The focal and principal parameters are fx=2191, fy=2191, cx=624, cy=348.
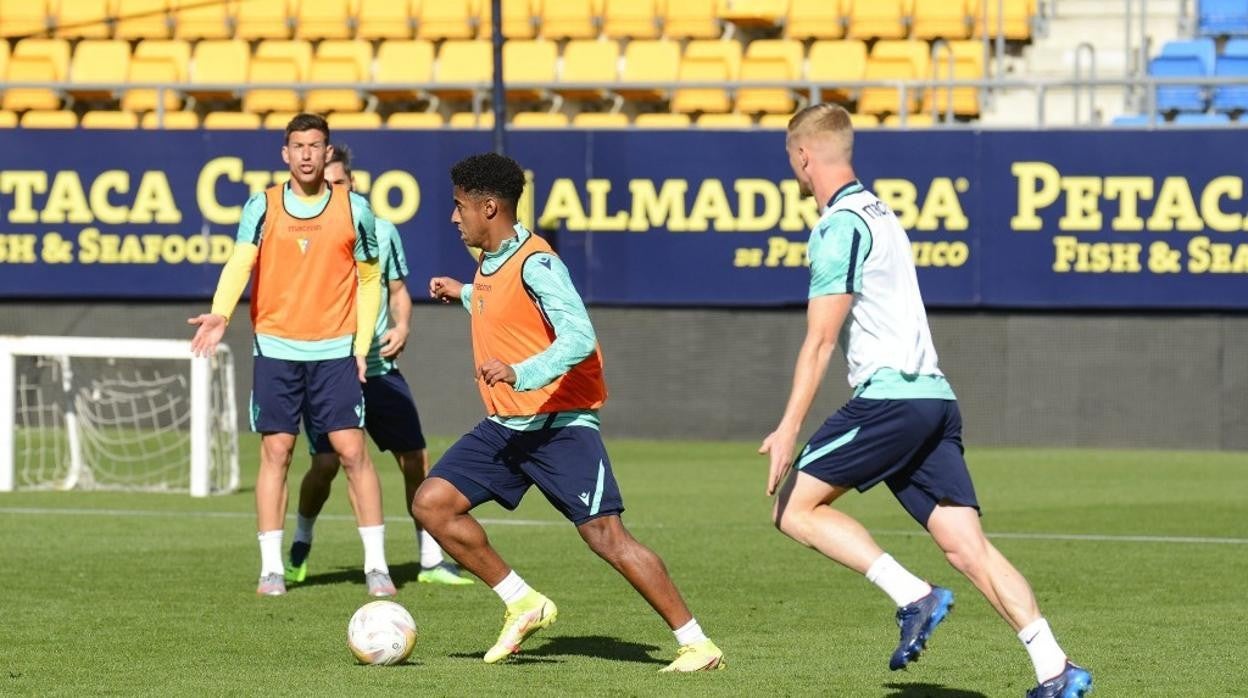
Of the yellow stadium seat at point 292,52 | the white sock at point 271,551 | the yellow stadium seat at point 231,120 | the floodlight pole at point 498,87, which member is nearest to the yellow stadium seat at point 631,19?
the yellow stadium seat at point 292,52

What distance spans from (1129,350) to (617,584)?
34.9ft

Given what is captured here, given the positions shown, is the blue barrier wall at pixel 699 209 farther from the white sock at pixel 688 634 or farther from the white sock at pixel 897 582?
the white sock at pixel 897 582

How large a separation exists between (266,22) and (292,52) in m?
0.99

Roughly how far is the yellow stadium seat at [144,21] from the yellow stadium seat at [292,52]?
1483mm

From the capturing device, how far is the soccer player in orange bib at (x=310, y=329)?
10438mm

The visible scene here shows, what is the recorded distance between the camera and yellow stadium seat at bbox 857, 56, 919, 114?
893 inches

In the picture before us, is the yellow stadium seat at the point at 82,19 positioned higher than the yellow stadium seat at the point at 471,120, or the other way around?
the yellow stadium seat at the point at 82,19

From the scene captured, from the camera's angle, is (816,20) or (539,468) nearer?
(539,468)

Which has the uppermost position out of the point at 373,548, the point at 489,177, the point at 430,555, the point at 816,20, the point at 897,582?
the point at 816,20

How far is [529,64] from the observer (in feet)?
79.6

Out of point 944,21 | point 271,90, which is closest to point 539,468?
point 944,21

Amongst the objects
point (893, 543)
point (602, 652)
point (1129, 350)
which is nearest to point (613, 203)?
point (1129, 350)

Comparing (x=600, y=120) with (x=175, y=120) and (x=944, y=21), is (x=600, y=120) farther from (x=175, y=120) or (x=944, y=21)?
(x=175, y=120)

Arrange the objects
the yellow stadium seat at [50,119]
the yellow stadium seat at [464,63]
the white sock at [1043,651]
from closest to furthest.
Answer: the white sock at [1043,651]
the yellow stadium seat at [50,119]
the yellow stadium seat at [464,63]
